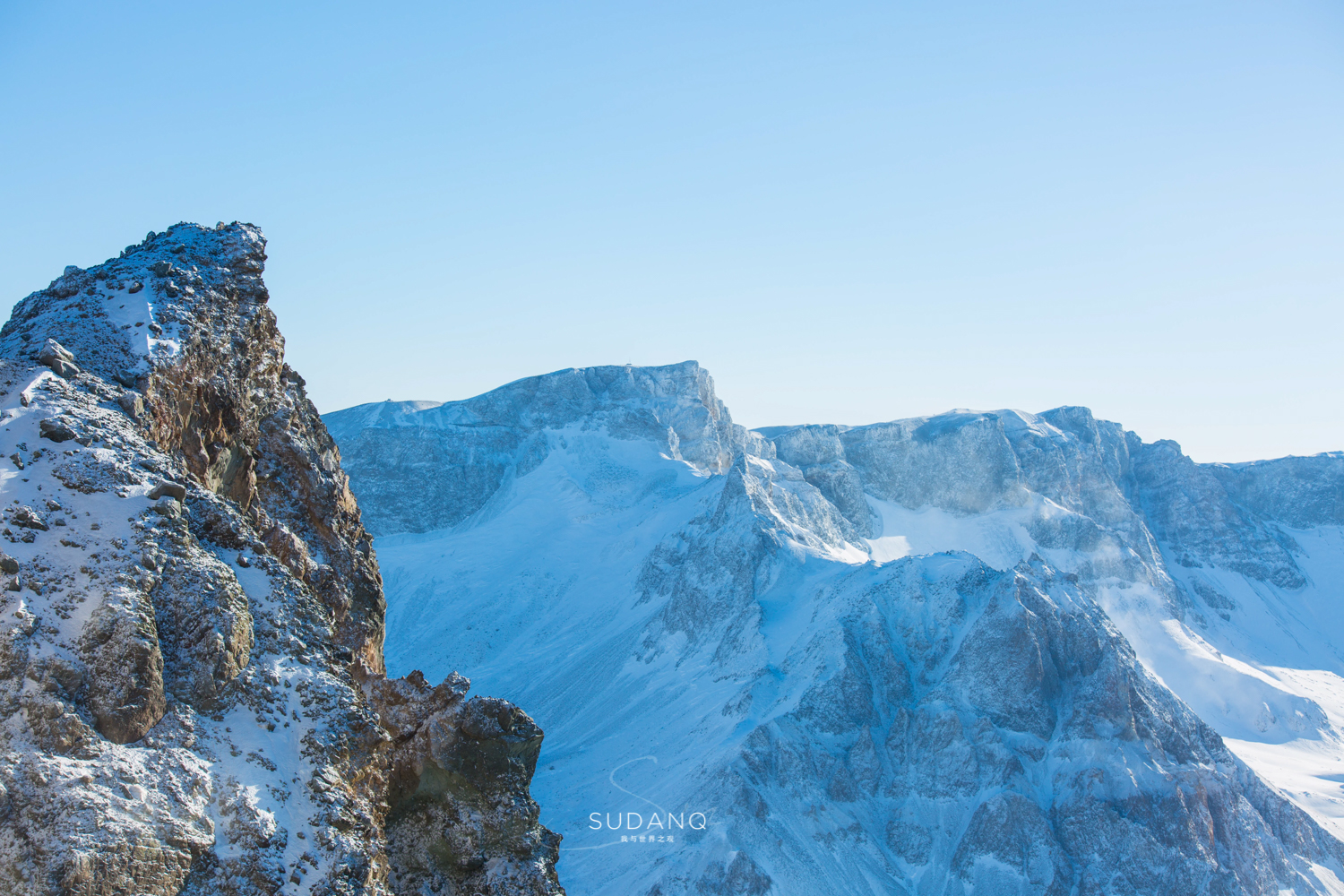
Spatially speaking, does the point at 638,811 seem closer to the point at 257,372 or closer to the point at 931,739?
the point at 931,739

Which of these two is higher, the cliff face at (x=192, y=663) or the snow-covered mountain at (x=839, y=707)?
the cliff face at (x=192, y=663)

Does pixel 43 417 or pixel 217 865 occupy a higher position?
pixel 43 417

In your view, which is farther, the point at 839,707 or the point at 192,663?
the point at 839,707

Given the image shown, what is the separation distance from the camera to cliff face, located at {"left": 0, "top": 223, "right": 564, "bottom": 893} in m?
17.9

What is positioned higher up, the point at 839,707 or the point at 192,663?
→ the point at 192,663

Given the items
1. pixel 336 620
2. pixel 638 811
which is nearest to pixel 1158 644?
pixel 638 811

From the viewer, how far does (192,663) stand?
67.3 feet

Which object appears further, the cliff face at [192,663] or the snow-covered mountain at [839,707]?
the snow-covered mountain at [839,707]

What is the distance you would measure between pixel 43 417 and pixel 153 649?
6.08m

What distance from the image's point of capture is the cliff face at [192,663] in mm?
17938

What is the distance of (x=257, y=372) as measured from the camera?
29.8 metres

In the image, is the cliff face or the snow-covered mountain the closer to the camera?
the cliff face

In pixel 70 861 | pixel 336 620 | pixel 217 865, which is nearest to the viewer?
pixel 70 861

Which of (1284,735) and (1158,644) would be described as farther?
(1158,644)
